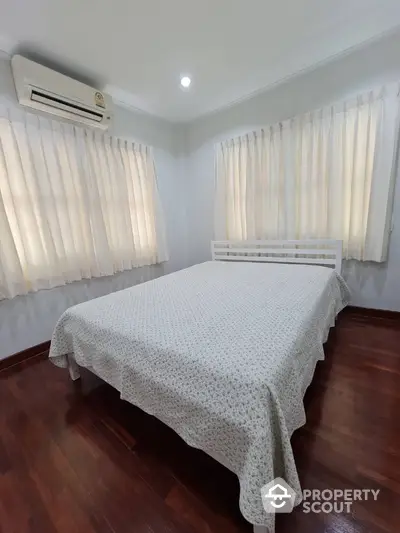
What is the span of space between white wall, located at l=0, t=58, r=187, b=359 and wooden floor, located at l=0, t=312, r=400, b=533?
0.61 metres

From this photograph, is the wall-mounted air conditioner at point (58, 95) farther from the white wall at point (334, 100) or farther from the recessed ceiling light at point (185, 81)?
the white wall at point (334, 100)

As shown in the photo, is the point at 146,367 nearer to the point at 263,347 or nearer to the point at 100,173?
the point at 263,347

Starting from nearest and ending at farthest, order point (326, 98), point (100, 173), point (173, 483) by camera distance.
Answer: point (173, 483) < point (326, 98) < point (100, 173)

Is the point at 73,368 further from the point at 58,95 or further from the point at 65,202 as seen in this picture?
the point at 58,95

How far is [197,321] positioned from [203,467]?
2.32 ft

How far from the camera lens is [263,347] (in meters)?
0.98

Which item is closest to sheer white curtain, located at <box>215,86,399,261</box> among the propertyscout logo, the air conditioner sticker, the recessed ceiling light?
the recessed ceiling light

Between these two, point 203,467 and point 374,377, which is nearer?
point 203,467

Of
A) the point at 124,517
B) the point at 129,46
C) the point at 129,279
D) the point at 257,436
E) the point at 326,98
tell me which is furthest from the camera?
the point at 129,279

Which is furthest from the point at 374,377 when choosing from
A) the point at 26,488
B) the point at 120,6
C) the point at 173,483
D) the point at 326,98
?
the point at 120,6

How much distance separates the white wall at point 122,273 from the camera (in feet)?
6.91

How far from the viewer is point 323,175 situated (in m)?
2.51

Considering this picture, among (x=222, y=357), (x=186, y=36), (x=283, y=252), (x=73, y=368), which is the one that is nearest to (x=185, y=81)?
(x=186, y=36)

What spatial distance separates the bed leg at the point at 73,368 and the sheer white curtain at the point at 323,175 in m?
2.41
